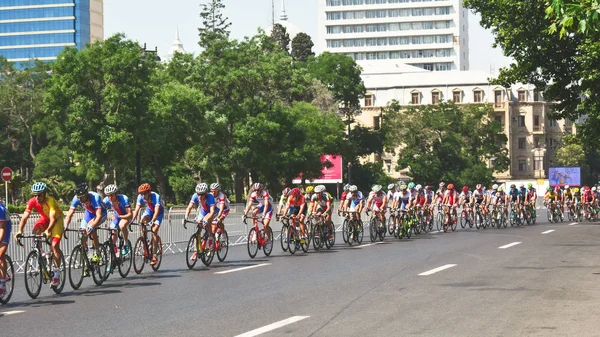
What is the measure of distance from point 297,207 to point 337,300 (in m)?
11.9

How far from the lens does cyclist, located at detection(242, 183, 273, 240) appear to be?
24203mm

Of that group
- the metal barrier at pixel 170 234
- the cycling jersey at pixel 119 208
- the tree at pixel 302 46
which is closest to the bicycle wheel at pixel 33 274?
the cycling jersey at pixel 119 208

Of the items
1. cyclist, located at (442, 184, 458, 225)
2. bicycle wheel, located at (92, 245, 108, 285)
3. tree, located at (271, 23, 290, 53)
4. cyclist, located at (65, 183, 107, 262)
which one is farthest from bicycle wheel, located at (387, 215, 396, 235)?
tree, located at (271, 23, 290, 53)

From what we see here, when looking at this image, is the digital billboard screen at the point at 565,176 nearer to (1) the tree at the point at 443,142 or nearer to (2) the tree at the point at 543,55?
(1) the tree at the point at 443,142

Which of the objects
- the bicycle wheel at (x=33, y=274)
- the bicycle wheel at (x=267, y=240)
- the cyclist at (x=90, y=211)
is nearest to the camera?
the bicycle wheel at (x=33, y=274)

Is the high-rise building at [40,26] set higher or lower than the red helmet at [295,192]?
higher

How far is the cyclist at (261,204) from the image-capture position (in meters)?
24.2

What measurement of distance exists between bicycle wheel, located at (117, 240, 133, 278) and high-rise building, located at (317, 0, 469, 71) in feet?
544

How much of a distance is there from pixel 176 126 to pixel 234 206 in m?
26.8

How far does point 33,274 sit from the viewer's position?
15.6 metres

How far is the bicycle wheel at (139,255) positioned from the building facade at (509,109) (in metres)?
118

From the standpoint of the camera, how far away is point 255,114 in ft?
220

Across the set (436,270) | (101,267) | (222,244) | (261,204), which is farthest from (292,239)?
(101,267)

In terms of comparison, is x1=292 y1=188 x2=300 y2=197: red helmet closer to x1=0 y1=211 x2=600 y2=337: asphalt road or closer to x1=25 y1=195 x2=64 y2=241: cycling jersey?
x1=0 y1=211 x2=600 y2=337: asphalt road
